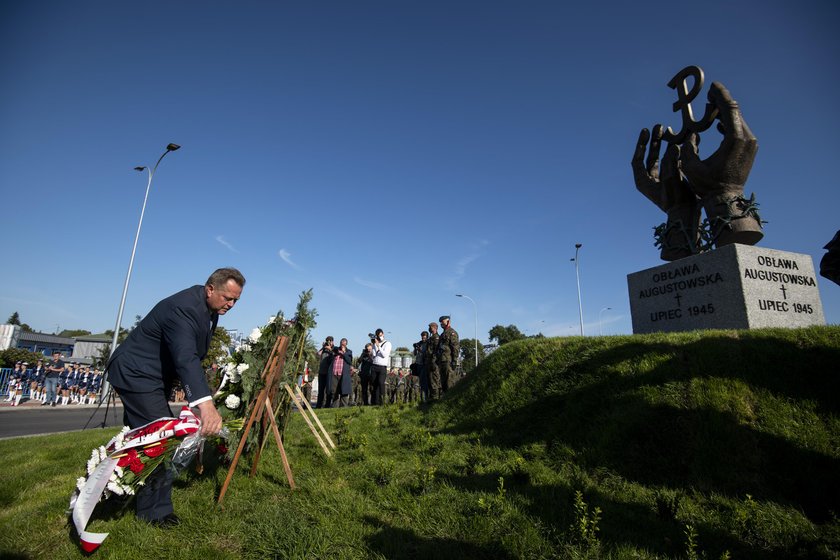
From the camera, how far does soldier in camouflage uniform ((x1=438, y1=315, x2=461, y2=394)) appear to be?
12.1 m

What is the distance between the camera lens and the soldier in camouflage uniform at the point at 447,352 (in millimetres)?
12102

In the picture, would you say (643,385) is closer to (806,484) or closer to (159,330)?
(806,484)

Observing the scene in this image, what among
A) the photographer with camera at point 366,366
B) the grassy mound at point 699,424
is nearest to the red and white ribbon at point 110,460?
the grassy mound at point 699,424

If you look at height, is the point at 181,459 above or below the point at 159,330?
below

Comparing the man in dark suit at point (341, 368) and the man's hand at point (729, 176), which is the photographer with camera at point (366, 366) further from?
the man's hand at point (729, 176)

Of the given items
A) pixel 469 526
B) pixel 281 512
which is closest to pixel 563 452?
pixel 469 526

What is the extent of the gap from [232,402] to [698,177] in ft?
38.5

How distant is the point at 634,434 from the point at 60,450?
9.23 metres

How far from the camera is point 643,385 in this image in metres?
5.66

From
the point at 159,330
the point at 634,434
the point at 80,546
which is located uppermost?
the point at 159,330

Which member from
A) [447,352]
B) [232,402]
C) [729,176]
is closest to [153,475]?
[232,402]

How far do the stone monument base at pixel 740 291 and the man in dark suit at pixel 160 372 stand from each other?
9234 millimetres

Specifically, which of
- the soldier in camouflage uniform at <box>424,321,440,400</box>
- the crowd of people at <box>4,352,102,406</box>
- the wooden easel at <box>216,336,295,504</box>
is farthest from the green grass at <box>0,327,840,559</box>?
the crowd of people at <box>4,352,102,406</box>

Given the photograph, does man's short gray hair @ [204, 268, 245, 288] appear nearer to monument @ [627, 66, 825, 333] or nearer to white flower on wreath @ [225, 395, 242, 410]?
white flower on wreath @ [225, 395, 242, 410]
